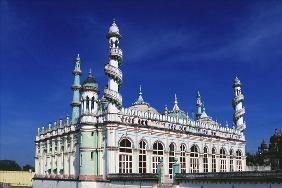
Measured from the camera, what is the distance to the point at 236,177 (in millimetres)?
26562

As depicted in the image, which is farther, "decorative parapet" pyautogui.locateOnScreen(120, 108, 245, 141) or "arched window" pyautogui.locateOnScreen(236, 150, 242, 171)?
"arched window" pyautogui.locateOnScreen(236, 150, 242, 171)

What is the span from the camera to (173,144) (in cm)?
4494

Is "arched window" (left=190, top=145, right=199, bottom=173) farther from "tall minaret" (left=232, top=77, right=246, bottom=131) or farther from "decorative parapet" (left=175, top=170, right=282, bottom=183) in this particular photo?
"decorative parapet" (left=175, top=170, right=282, bottom=183)

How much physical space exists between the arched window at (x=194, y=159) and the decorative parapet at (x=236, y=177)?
15.7 m

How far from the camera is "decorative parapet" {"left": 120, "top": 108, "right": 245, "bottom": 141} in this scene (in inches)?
1615

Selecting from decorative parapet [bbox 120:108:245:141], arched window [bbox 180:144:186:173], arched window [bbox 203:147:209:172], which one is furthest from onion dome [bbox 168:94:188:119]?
arched window [bbox 180:144:186:173]

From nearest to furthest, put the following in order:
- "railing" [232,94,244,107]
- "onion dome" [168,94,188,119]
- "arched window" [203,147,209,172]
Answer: "arched window" [203,147,209,172]
"onion dome" [168,94,188,119]
"railing" [232,94,244,107]

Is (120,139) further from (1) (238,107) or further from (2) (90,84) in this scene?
(1) (238,107)

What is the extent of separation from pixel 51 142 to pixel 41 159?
166 inches

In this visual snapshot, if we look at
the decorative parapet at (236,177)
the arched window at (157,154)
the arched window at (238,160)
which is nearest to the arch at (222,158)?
the arched window at (238,160)

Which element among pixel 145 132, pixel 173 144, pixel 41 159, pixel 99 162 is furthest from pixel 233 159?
pixel 41 159

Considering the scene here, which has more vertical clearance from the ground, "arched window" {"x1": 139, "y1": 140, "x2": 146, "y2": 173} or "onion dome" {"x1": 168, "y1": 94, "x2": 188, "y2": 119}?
"onion dome" {"x1": 168, "y1": 94, "x2": 188, "y2": 119}

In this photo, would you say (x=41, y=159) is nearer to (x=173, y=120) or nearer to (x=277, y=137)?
(x=173, y=120)

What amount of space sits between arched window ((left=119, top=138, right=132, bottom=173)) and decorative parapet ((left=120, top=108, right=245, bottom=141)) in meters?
2.16
